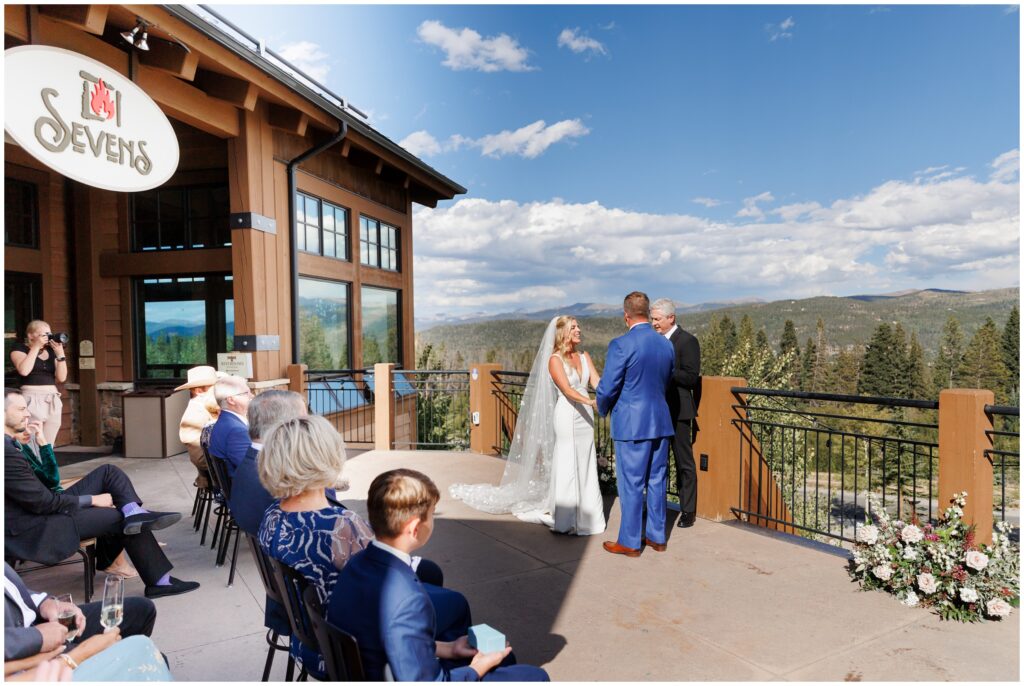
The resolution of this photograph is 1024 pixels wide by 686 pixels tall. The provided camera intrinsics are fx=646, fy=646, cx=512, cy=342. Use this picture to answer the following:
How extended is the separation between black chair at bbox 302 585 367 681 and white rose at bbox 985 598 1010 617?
3053 mm

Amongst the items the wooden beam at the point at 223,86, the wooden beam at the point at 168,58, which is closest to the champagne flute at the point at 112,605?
the wooden beam at the point at 168,58

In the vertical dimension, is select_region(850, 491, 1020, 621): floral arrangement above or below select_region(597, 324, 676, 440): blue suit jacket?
below

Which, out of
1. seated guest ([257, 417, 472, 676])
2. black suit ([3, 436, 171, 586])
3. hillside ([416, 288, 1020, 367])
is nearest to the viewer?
seated guest ([257, 417, 472, 676])

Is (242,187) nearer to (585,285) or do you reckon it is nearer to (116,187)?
(116,187)

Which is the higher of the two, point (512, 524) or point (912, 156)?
point (912, 156)

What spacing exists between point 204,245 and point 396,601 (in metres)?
7.66

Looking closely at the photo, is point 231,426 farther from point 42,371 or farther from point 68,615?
point 42,371

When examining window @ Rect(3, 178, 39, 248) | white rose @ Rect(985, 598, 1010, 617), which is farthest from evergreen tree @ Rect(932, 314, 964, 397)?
window @ Rect(3, 178, 39, 248)

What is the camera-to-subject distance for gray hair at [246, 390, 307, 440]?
3158mm

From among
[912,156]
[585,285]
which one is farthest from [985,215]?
[585,285]

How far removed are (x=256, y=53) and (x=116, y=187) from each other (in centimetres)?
320

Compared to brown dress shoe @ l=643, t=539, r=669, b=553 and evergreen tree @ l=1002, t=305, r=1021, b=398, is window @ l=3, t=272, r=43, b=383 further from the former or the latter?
evergreen tree @ l=1002, t=305, r=1021, b=398

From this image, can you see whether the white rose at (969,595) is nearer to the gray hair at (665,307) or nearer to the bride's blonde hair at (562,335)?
the gray hair at (665,307)

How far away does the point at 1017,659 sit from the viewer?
9.02ft
